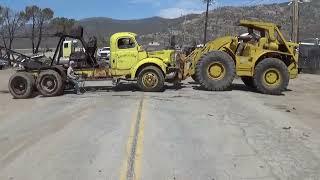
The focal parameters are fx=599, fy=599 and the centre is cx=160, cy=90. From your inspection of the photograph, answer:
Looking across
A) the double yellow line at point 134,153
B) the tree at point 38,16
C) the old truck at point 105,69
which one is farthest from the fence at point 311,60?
the tree at point 38,16

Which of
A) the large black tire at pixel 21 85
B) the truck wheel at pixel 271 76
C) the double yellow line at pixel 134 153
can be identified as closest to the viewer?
the double yellow line at pixel 134 153

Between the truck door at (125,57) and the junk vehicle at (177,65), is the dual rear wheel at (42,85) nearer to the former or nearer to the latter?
the junk vehicle at (177,65)

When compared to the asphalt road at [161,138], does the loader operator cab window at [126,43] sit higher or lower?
higher

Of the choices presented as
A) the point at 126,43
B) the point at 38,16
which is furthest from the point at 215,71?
the point at 38,16

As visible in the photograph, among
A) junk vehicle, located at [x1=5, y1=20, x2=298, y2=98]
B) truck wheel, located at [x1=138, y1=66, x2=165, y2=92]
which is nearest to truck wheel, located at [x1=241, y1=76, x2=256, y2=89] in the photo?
junk vehicle, located at [x1=5, y1=20, x2=298, y2=98]

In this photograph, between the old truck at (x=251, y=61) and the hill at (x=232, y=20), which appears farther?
the hill at (x=232, y=20)

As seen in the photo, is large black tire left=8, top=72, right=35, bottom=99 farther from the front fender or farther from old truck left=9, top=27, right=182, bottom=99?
the front fender

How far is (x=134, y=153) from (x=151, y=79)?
12576 mm

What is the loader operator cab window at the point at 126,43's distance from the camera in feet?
81.0

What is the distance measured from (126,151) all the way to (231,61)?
13216 millimetres

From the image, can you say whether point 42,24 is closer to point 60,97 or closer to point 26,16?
A: point 26,16

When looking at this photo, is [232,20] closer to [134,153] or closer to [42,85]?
[42,85]

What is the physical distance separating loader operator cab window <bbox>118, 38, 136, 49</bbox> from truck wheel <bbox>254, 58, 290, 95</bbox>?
17.0ft

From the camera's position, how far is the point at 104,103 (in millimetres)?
20422
